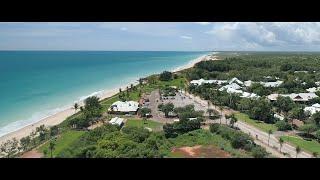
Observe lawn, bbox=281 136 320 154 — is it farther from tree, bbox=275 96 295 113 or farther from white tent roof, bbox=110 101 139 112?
white tent roof, bbox=110 101 139 112

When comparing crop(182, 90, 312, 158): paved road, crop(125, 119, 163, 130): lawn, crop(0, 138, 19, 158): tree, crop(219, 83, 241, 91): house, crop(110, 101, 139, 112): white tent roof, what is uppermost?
crop(219, 83, 241, 91): house

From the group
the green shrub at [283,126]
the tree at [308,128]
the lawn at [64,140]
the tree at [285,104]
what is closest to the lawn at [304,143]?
the tree at [308,128]

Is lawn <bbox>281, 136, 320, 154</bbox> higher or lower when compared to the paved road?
lower

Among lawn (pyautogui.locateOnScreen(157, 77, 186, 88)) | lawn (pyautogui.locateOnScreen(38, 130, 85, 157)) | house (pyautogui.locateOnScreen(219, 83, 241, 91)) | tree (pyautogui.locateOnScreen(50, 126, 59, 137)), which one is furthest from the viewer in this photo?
lawn (pyautogui.locateOnScreen(157, 77, 186, 88))

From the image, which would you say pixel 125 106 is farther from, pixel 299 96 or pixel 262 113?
pixel 299 96

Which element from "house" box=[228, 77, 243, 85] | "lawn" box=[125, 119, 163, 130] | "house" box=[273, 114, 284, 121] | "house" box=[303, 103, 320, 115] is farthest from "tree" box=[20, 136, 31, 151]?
"house" box=[228, 77, 243, 85]

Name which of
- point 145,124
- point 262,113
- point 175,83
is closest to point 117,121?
point 145,124
